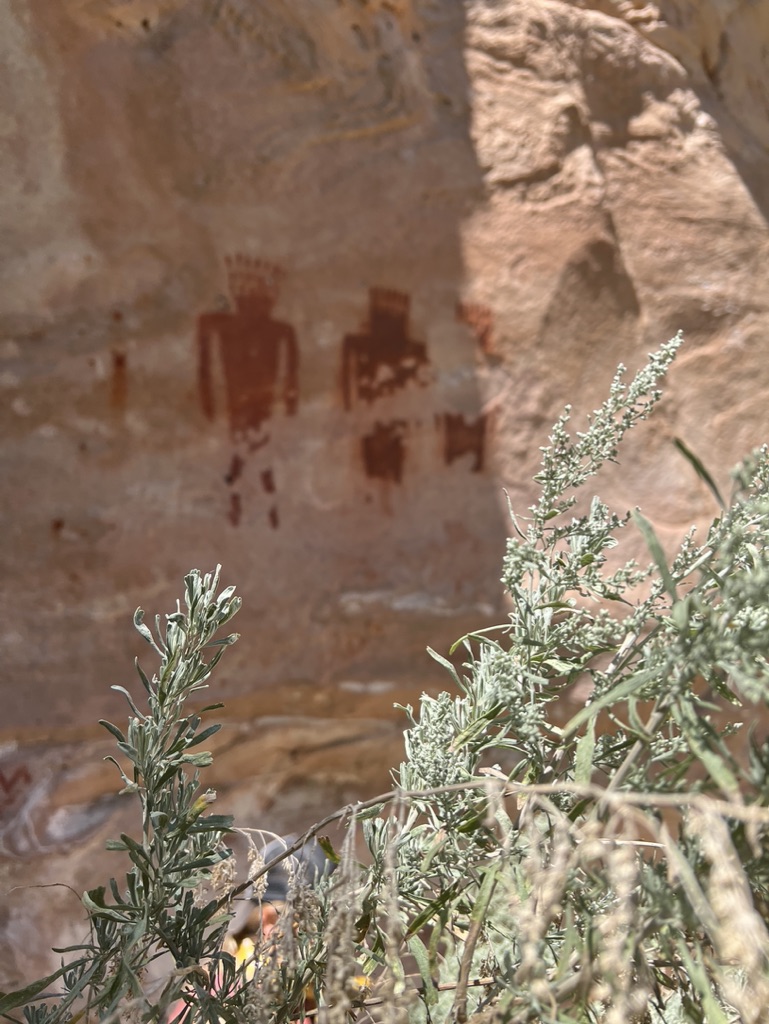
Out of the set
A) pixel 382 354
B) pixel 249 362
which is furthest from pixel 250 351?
pixel 382 354

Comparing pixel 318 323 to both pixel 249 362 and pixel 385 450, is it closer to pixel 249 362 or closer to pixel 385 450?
pixel 249 362

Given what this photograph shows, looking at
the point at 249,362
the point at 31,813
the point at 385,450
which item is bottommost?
the point at 31,813

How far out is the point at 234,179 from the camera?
1628 millimetres

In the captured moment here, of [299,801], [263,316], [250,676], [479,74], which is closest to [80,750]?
[250,676]

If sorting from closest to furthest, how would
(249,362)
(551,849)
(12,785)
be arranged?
(551,849) < (12,785) < (249,362)

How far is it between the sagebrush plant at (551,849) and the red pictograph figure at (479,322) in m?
1.04

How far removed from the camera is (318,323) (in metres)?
1.68

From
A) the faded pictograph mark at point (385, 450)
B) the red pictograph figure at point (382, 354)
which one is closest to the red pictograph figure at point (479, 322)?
the red pictograph figure at point (382, 354)

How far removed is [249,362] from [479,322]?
490 millimetres

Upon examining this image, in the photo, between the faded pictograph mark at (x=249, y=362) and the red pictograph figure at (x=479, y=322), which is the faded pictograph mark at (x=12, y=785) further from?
the red pictograph figure at (x=479, y=322)

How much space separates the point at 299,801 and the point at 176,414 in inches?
34.3

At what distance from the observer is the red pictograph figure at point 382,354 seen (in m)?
1.70

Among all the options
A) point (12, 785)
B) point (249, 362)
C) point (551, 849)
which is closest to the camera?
point (551, 849)

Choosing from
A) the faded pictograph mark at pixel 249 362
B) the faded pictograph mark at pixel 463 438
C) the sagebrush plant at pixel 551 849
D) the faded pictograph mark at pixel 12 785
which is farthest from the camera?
the faded pictograph mark at pixel 463 438
